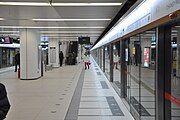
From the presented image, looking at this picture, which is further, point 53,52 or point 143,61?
point 53,52

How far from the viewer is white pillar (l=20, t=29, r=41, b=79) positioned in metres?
15.7

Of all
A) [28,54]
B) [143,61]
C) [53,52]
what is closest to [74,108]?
[143,61]

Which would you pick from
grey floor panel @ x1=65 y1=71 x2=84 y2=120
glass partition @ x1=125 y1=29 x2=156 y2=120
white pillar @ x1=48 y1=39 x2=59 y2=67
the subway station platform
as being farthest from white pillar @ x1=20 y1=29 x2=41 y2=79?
white pillar @ x1=48 y1=39 x2=59 y2=67

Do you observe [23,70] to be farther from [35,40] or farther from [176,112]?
[176,112]

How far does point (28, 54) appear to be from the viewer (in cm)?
1580

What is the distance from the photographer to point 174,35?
4.41m

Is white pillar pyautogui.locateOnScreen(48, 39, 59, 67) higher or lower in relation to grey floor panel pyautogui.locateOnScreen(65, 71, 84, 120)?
higher

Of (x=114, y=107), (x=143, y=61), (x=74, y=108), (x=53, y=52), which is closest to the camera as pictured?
(x=143, y=61)

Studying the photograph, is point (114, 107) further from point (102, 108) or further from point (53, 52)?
point (53, 52)

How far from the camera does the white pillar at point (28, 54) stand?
51.6 ft

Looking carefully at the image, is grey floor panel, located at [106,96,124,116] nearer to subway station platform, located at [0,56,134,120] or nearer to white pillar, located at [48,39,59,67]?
subway station platform, located at [0,56,134,120]

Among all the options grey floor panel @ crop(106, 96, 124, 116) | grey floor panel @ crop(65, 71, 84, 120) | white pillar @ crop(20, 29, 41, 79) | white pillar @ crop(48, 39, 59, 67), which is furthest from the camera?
white pillar @ crop(48, 39, 59, 67)

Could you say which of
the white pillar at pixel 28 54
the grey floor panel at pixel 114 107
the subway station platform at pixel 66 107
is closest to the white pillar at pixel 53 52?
the white pillar at pixel 28 54

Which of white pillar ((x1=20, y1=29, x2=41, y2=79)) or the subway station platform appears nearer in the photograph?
the subway station platform
